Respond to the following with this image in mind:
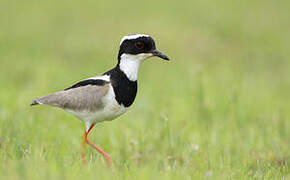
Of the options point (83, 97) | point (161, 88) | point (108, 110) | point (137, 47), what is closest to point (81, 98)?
point (83, 97)

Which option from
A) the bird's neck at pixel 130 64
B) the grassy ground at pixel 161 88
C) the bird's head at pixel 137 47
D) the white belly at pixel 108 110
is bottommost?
the grassy ground at pixel 161 88

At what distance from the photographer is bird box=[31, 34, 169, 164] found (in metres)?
5.39

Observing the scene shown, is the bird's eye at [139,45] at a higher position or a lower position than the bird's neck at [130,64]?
higher

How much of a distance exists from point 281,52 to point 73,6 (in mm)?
6737

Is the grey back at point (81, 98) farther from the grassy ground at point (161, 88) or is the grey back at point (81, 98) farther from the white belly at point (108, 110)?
the grassy ground at point (161, 88)

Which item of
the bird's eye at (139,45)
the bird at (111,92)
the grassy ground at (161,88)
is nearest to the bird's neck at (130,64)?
the bird at (111,92)

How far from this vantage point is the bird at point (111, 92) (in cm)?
539

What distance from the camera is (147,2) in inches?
661

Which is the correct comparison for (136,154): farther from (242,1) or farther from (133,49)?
(242,1)

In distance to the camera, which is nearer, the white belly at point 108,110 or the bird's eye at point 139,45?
the white belly at point 108,110

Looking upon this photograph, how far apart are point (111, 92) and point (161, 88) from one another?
4987mm

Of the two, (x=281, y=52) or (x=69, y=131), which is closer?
(x=69, y=131)

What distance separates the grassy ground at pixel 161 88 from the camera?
5.39 metres

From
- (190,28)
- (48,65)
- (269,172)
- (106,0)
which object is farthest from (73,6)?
(269,172)
